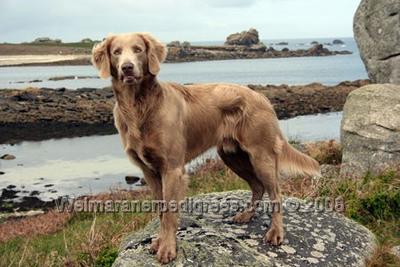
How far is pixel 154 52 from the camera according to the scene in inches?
230

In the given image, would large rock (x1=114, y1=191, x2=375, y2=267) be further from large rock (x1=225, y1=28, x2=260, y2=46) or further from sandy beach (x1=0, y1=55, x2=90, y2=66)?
large rock (x1=225, y1=28, x2=260, y2=46)

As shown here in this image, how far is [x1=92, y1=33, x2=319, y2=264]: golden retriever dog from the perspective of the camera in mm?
5762

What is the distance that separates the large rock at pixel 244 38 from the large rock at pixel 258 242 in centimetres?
12907

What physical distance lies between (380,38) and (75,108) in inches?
1064

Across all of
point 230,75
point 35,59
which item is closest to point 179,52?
point 35,59

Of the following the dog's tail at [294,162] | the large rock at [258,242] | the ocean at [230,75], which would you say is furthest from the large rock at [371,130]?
the ocean at [230,75]

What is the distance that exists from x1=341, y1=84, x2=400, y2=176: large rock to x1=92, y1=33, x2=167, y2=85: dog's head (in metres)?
5.86

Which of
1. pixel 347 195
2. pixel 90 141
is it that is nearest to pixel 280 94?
pixel 90 141

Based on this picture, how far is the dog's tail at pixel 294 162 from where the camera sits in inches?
271

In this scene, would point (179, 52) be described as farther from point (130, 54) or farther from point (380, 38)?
point (130, 54)

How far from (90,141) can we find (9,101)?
14366 millimetres

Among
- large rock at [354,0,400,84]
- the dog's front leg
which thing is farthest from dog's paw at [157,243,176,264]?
large rock at [354,0,400,84]

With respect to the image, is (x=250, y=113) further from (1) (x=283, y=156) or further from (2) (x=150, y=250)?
(2) (x=150, y=250)

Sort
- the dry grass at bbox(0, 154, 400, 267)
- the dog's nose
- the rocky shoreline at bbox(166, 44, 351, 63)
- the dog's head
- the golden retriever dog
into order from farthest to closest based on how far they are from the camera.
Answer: the rocky shoreline at bbox(166, 44, 351, 63), the dry grass at bbox(0, 154, 400, 267), the golden retriever dog, the dog's head, the dog's nose
